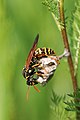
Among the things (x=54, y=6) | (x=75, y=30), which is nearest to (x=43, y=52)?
(x=54, y=6)

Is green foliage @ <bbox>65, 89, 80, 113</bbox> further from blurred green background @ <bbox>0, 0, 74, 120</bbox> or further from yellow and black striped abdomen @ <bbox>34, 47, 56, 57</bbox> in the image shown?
blurred green background @ <bbox>0, 0, 74, 120</bbox>

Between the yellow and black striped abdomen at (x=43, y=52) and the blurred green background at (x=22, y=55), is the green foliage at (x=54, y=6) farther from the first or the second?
the blurred green background at (x=22, y=55)

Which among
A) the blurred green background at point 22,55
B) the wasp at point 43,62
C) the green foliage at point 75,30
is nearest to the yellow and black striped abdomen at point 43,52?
the wasp at point 43,62

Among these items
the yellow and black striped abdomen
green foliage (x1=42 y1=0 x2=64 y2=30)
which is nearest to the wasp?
the yellow and black striped abdomen

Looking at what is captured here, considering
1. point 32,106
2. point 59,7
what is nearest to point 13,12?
point 32,106

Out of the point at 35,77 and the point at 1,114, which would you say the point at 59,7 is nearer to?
the point at 35,77

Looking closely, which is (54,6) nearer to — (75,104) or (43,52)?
(43,52)

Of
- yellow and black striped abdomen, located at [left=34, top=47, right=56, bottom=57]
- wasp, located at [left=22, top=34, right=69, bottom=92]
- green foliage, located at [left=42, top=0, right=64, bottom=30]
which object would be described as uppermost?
green foliage, located at [left=42, top=0, right=64, bottom=30]

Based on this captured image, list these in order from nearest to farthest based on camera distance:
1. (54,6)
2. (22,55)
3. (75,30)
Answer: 1. (54,6)
2. (75,30)
3. (22,55)
